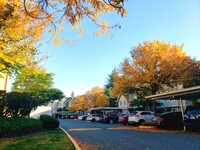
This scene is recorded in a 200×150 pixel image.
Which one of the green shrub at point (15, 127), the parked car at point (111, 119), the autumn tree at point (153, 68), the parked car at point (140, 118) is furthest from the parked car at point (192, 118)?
the parked car at point (111, 119)

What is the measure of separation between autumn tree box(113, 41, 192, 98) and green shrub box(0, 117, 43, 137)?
1285 cm

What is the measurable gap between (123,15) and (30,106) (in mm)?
12932

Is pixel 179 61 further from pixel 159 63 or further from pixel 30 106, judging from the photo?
pixel 30 106

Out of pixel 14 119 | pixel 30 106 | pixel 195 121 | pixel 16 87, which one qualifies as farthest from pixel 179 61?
pixel 16 87

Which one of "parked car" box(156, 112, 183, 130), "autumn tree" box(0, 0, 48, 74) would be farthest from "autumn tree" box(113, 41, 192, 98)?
"autumn tree" box(0, 0, 48, 74)

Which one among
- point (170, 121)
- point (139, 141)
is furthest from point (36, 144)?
point (170, 121)

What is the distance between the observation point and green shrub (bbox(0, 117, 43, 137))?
10500mm

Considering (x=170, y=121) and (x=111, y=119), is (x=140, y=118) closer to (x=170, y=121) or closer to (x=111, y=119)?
(x=170, y=121)

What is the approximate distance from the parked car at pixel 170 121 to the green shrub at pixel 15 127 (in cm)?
1035

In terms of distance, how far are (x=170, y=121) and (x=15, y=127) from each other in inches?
489

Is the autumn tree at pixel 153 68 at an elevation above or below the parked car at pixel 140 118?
above

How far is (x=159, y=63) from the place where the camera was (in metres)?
22.0

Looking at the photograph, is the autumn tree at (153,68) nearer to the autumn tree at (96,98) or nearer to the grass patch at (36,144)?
the grass patch at (36,144)

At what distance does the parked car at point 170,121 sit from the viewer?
16281 millimetres
